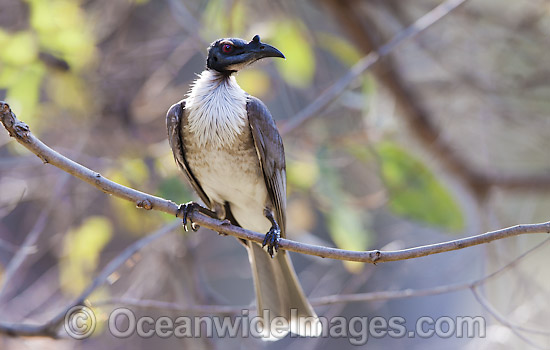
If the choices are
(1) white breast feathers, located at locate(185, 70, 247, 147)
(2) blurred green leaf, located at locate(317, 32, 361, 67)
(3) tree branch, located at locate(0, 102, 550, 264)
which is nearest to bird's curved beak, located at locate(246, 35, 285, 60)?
(1) white breast feathers, located at locate(185, 70, 247, 147)

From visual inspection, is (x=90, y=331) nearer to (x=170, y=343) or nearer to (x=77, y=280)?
(x=77, y=280)

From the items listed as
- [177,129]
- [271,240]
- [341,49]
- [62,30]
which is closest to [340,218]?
[271,240]

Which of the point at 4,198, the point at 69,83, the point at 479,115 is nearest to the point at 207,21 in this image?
the point at 69,83

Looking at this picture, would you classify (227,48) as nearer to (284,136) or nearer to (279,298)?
(284,136)

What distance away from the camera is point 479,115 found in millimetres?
5551

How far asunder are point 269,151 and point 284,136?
3.76ft

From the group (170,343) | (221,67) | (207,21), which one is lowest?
(170,343)

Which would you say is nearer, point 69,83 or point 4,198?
point 69,83

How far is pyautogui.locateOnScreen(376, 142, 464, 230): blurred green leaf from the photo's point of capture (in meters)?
4.30

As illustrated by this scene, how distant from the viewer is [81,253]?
4.10 m

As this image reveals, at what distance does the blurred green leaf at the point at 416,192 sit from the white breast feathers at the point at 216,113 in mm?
1537

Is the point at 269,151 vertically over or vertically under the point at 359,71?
under

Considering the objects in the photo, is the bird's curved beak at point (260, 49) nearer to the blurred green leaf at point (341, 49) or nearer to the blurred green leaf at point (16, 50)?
the blurred green leaf at point (16, 50)

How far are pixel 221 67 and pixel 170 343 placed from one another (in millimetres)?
3467
